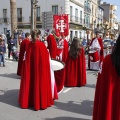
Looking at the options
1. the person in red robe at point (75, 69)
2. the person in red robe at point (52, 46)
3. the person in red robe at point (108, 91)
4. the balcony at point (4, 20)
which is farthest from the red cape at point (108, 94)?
the balcony at point (4, 20)

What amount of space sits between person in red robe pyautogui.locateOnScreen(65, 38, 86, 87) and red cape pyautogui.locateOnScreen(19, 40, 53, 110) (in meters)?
2.63

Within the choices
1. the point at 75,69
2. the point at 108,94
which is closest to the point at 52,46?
the point at 75,69

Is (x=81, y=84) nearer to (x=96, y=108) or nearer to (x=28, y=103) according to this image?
(x=28, y=103)

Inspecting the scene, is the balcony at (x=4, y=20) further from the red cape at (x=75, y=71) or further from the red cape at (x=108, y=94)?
the red cape at (x=108, y=94)

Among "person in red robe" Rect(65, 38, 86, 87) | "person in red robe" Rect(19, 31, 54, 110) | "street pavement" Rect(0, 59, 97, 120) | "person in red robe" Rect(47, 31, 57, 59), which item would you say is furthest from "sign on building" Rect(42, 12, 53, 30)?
"person in red robe" Rect(19, 31, 54, 110)

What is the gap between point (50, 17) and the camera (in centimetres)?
1803

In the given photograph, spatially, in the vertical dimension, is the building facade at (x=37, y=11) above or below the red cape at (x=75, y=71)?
above

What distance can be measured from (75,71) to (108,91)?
17.1ft

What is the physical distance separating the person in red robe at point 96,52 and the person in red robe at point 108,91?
8499mm

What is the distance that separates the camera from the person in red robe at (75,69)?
881 cm

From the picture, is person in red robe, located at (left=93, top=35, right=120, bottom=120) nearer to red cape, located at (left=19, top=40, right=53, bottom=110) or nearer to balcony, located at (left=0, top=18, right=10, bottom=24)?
red cape, located at (left=19, top=40, right=53, bottom=110)

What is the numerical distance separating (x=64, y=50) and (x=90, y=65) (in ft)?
9.55

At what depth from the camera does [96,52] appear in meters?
12.6

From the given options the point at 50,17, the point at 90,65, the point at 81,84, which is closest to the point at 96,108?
the point at 81,84
